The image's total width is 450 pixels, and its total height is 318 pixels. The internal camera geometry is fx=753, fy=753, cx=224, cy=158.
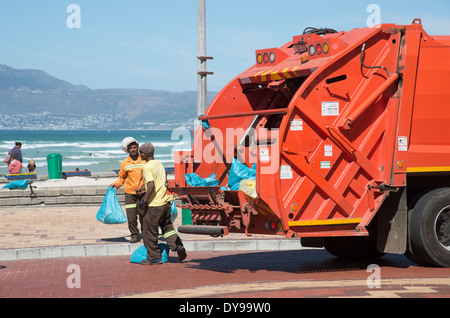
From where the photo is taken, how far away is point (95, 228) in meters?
14.2

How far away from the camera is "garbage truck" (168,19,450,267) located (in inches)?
339

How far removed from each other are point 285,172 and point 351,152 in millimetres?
920

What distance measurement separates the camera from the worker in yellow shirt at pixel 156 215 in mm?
10031

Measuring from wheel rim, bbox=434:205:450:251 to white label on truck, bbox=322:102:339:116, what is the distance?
194 centimetres

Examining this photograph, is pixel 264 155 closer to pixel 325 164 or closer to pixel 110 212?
pixel 325 164

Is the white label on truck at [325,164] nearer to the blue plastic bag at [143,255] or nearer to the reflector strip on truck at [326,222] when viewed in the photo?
the reflector strip on truck at [326,222]

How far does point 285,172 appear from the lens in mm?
8508

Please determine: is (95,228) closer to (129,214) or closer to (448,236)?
(129,214)

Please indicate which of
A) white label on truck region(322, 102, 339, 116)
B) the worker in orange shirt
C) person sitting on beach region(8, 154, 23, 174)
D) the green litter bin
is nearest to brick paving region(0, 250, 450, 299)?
the worker in orange shirt

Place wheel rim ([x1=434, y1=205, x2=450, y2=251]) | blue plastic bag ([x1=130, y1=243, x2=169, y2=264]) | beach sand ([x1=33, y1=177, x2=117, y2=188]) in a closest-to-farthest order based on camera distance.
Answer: wheel rim ([x1=434, y1=205, x2=450, y2=251])
blue plastic bag ([x1=130, y1=243, x2=169, y2=264])
beach sand ([x1=33, y1=177, x2=117, y2=188])

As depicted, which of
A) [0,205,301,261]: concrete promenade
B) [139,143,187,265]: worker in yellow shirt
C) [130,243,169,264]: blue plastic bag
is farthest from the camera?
[0,205,301,261]: concrete promenade

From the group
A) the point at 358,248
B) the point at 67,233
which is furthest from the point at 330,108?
the point at 67,233

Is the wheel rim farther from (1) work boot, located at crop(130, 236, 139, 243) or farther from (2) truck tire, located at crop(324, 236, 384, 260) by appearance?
(1) work boot, located at crop(130, 236, 139, 243)
